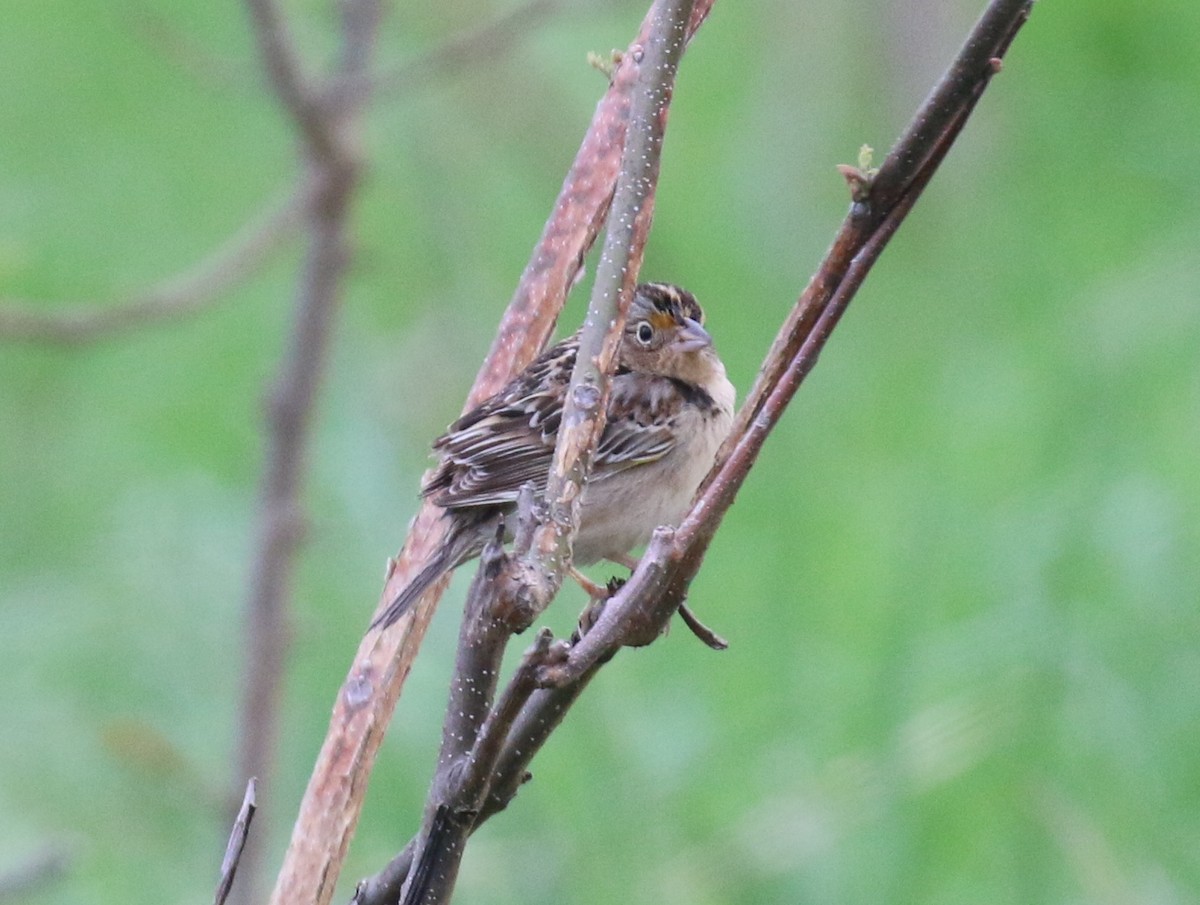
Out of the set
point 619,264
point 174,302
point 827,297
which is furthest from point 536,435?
point 827,297

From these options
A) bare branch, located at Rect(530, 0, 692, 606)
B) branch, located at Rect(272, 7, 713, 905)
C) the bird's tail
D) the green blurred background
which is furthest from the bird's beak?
bare branch, located at Rect(530, 0, 692, 606)

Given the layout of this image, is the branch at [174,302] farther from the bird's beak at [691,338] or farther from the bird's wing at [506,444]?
the bird's beak at [691,338]

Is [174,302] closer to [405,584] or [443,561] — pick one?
[443,561]

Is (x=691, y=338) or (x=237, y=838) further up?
(x=237, y=838)

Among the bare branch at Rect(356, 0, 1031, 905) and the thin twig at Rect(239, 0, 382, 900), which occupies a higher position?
the bare branch at Rect(356, 0, 1031, 905)

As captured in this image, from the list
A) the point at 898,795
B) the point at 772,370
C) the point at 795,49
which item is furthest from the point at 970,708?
the point at 795,49

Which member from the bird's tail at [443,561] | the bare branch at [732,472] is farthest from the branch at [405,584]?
the bare branch at [732,472]

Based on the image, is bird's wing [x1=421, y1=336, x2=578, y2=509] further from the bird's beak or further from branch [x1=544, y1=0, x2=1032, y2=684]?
branch [x1=544, y1=0, x2=1032, y2=684]
